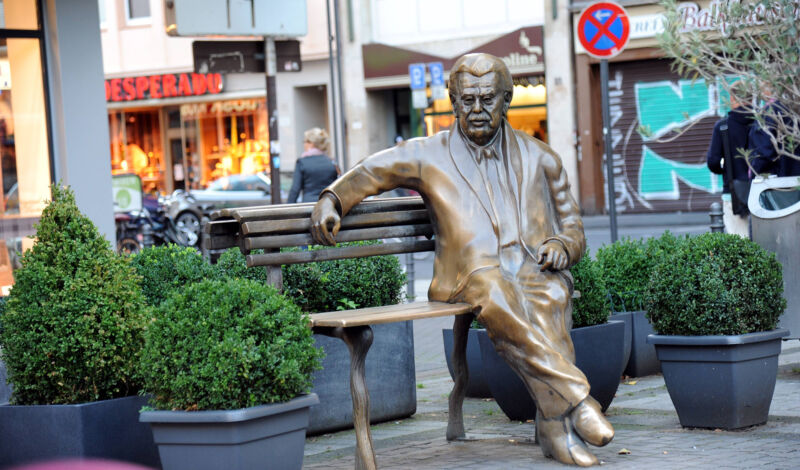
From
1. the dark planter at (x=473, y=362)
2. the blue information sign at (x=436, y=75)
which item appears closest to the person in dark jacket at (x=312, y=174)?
the dark planter at (x=473, y=362)

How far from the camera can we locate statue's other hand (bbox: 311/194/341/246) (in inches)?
224

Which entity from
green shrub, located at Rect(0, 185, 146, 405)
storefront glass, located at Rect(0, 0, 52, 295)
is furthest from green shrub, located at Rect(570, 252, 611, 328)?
storefront glass, located at Rect(0, 0, 52, 295)

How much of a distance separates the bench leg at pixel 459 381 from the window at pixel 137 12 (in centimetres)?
2931

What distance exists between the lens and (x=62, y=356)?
16.3 ft

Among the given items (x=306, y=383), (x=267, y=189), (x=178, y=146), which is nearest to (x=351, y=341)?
(x=306, y=383)

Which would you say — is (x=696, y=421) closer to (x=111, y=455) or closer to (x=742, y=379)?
(x=742, y=379)

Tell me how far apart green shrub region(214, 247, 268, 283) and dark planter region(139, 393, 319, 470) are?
1890mm

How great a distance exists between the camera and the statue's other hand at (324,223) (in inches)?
224

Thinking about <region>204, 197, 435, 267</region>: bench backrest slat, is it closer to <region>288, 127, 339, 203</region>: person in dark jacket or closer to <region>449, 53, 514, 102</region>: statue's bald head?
<region>449, 53, 514, 102</region>: statue's bald head

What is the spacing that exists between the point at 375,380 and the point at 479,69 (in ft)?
6.23

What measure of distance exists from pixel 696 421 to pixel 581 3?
21.1 metres

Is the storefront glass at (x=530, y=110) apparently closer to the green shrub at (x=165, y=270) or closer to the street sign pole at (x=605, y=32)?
the street sign pole at (x=605, y=32)

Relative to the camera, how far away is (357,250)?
605cm

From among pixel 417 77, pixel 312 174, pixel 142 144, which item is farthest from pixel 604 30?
pixel 142 144
